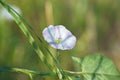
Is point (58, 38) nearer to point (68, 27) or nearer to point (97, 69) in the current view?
point (97, 69)

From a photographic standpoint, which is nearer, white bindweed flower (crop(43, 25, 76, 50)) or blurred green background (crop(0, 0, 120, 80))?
white bindweed flower (crop(43, 25, 76, 50))

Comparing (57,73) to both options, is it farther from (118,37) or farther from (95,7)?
(118,37)

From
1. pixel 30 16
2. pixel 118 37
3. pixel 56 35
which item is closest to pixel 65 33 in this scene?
pixel 56 35

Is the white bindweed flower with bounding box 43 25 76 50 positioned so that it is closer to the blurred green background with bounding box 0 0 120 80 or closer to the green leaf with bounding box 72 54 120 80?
the green leaf with bounding box 72 54 120 80

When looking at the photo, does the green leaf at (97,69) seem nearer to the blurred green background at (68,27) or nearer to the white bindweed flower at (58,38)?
the white bindweed flower at (58,38)

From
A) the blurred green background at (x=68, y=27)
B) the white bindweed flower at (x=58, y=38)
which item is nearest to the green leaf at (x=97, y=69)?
the white bindweed flower at (x=58, y=38)

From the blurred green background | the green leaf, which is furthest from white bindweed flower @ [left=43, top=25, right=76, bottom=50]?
the blurred green background
